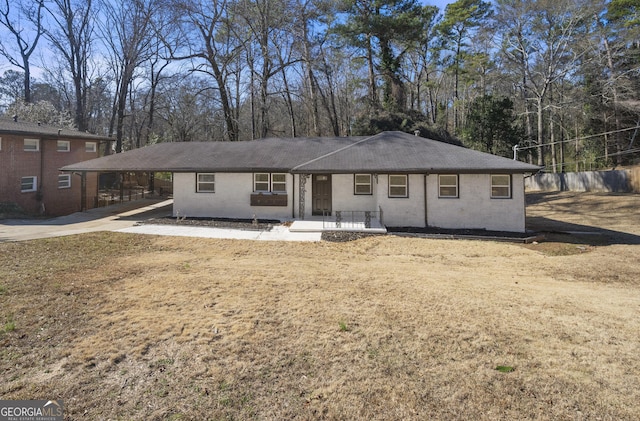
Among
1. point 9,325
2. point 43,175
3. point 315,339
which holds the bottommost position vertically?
point 315,339

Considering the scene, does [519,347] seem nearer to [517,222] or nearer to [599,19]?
[517,222]

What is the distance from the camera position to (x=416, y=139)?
17.6 metres

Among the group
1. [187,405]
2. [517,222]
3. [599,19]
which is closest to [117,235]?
[187,405]

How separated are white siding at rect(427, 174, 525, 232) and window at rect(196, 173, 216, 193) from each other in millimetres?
10352

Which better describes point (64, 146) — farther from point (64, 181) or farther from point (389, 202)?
point (389, 202)

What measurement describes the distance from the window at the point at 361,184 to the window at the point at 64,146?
62.6ft

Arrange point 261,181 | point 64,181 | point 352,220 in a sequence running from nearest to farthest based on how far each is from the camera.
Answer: point 352,220 < point 261,181 < point 64,181

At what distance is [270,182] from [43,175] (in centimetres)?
1454

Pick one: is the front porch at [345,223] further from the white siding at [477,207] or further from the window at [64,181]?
the window at [64,181]

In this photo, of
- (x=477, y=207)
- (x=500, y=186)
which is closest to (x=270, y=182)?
(x=477, y=207)

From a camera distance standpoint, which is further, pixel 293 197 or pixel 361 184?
pixel 293 197

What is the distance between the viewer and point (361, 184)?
50.7 feet

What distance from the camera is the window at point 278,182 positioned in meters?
16.1

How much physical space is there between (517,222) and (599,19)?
1105 inches
